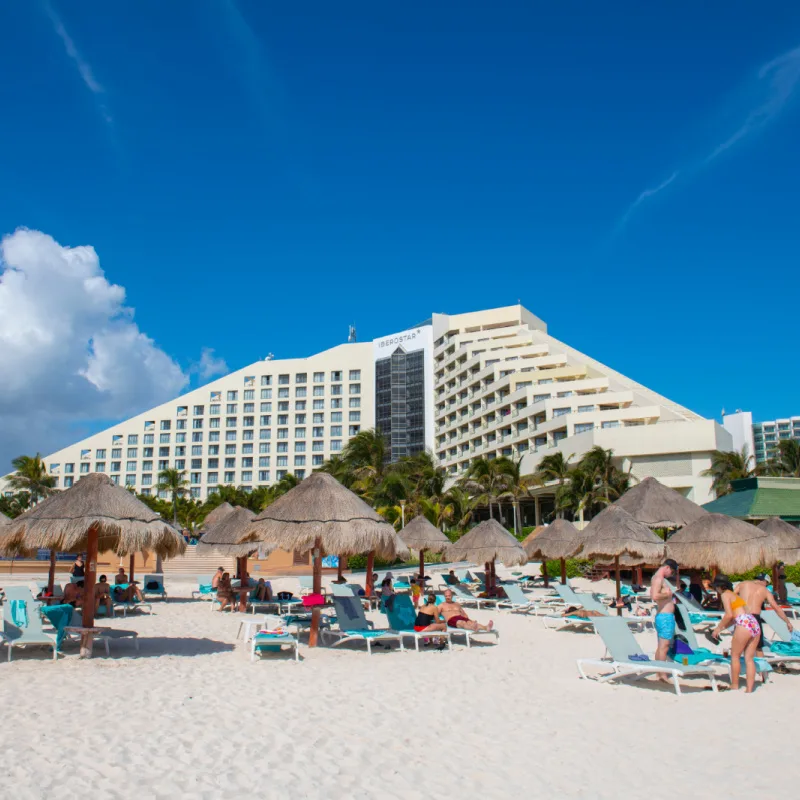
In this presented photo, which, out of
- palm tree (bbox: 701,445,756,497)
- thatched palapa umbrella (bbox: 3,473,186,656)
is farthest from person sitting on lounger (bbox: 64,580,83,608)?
palm tree (bbox: 701,445,756,497)

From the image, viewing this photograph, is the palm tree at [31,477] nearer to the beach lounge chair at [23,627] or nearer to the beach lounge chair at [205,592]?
the beach lounge chair at [205,592]

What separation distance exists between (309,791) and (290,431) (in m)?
88.3

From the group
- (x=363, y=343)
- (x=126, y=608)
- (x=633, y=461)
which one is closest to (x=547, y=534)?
(x=126, y=608)

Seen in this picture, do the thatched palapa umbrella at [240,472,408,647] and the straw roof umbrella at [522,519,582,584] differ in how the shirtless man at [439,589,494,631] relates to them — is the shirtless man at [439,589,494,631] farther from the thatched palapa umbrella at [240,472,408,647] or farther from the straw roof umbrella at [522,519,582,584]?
the straw roof umbrella at [522,519,582,584]

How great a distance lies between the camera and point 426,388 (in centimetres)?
8400

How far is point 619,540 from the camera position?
16516 millimetres

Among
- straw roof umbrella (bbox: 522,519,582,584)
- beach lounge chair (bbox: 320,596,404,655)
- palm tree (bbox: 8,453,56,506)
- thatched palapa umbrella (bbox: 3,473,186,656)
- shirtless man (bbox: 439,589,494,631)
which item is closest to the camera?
thatched palapa umbrella (bbox: 3,473,186,656)

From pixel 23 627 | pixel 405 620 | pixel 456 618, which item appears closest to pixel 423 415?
pixel 456 618

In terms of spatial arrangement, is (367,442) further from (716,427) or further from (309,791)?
(309,791)

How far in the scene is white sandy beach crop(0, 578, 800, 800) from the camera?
197 inches

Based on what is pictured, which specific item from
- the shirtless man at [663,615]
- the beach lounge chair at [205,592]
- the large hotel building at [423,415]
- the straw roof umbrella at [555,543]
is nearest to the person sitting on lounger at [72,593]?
the beach lounge chair at [205,592]

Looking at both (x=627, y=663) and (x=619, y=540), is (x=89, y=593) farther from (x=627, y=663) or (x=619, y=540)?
(x=619, y=540)

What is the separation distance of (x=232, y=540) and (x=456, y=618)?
7.73 meters

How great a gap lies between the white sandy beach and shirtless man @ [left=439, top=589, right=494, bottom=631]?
1544 mm
